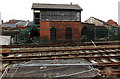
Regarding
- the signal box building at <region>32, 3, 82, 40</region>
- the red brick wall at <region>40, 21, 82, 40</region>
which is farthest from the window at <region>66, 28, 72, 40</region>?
the red brick wall at <region>40, 21, 82, 40</region>

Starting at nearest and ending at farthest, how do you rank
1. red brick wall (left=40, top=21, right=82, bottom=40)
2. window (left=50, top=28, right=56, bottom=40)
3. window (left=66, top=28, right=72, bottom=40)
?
red brick wall (left=40, top=21, right=82, bottom=40)
window (left=50, top=28, right=56, bottom=40)
window (left=66, top=28, right=72, bottom=40)

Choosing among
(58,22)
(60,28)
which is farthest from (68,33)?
(58,22)

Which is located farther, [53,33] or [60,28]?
[60,28]

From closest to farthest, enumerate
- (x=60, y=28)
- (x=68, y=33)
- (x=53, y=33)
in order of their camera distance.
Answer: (x=53, y=33)
(x=60, y=28)
(x=68, y=33)

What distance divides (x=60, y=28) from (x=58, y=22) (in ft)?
4.05

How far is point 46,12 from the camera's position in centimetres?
2255

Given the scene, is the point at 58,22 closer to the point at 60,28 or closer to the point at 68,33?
the point at 60,28

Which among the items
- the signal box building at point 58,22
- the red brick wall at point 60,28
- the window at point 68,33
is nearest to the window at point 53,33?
the signal box building at point 58,22

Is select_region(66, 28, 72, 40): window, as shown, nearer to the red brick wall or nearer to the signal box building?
the signal box building

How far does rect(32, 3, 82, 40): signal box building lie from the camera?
22.1 metres

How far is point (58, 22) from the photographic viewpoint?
74.0 ft

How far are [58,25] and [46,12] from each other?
344cm

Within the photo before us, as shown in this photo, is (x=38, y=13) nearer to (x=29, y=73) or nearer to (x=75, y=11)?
(x=75, y=11)

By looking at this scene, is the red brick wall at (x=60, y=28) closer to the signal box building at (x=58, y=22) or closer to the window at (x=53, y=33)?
the signal box building at (x=58, y=22)
